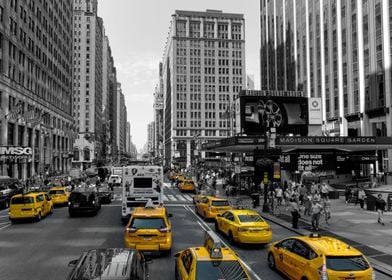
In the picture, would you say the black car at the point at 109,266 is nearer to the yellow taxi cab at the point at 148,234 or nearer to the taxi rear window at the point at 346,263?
the yellow taxi cab at the point at 148,234

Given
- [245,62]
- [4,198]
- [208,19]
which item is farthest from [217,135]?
[4,198]

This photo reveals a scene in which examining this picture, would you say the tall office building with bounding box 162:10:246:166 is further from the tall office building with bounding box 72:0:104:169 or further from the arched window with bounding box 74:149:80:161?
the arched window with bounding box 74:149:80:161

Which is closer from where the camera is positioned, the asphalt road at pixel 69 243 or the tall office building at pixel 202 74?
the asphalt road at pixel 69 243

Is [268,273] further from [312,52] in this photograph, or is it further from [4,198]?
[312,52]

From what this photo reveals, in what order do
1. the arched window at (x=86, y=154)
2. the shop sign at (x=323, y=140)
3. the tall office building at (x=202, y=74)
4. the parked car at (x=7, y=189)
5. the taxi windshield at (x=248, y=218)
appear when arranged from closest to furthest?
the taxi windshield at (x=248, y=218) < the parked car at (x=7, y=189) < the shop sign at (x=323, y=140) < the arched window at (x=86, y=154) < the tall office building at (x=202, y=74)

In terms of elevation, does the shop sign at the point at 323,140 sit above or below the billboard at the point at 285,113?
below

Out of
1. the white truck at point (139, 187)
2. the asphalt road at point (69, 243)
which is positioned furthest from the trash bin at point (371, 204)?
the white truck at point (139, 187)

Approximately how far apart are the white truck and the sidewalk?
25.1ft

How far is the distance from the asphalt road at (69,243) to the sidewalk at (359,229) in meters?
1.55

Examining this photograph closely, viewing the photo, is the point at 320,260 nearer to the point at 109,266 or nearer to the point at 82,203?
the point at 109,266

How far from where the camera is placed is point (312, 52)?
260 ft

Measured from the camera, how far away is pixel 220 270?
8.95 m

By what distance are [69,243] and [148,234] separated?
4.93 meters

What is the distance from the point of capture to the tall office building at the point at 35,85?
56.5 metres
